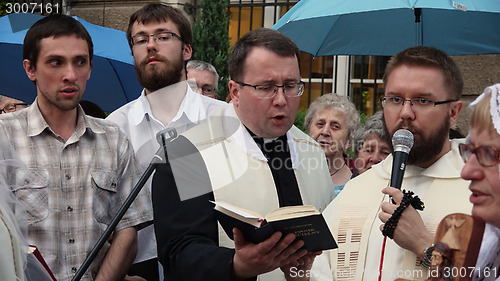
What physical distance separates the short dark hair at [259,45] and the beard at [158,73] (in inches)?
51.2

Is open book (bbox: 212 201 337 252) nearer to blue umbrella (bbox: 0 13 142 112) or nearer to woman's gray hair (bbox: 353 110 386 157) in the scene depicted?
woman's gray hair (bbox: 353 110 386 157)

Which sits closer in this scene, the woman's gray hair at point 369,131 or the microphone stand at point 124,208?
the microphone stand at point 124,208

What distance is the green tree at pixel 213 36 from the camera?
973 cm

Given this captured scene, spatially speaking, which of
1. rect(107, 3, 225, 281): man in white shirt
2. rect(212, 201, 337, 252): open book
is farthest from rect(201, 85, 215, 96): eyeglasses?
rect(212, 201, 337, 252): open book

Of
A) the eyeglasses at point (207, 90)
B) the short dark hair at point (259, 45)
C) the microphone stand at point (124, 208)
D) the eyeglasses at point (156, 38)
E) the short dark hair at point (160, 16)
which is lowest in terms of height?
the microphone stand at point (124, 208)

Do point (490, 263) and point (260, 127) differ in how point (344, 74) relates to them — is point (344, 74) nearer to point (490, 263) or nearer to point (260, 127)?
point (260, 127)

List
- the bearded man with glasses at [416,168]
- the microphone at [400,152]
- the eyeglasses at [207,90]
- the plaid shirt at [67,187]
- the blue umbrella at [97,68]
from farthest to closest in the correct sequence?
the eyeglasses at [207,90]
the blue umbrella at [97,68]
the plaid shirt at [67,187]
the bearded man with glasses at [416,168]
the microphone at [400,152]

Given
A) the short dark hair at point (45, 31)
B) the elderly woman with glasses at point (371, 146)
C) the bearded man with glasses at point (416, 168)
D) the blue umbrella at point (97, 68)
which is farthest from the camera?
the blue umbrella at point (97, 68)

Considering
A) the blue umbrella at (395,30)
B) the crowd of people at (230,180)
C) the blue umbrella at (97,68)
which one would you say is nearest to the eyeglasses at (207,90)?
the blue umbrella at (97,68)

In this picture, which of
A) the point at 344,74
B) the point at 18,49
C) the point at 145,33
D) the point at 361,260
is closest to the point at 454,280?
the point at 361,260

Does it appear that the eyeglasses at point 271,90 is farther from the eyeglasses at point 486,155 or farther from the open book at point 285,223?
the eyeglasses at point 486,155

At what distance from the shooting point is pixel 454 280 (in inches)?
85.9

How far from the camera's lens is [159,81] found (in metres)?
4.77

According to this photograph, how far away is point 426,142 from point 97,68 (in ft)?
12.4
